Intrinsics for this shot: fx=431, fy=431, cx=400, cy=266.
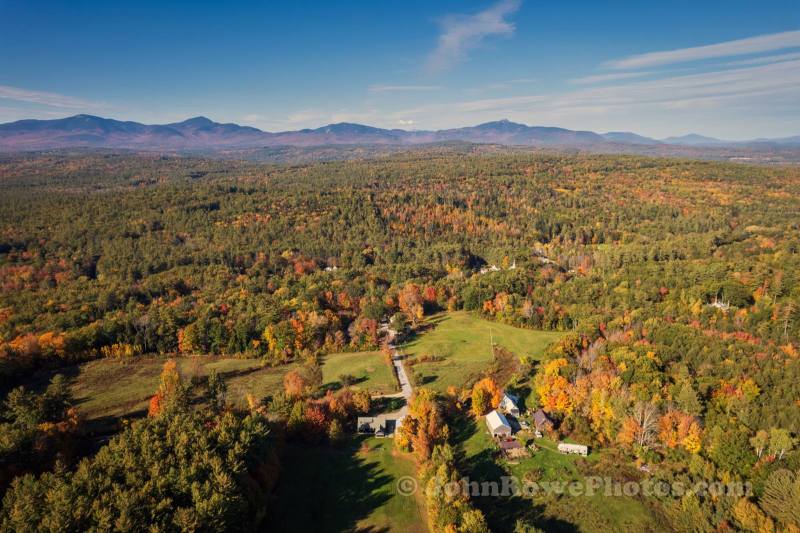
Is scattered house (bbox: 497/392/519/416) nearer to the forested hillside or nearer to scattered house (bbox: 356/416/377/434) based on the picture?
the forested hillside

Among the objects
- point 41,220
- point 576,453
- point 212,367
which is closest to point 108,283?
point 212,367

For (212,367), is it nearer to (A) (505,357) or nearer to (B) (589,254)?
(A) (505,357)

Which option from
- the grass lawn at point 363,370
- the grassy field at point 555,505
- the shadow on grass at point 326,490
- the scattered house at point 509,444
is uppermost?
the scattered house at point 509,444

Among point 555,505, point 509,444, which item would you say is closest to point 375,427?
point 509,444

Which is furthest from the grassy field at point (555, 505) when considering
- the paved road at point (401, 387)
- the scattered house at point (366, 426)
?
the scattered house at point (366, 426)

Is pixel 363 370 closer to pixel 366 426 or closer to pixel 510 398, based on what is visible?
Result: pixel 366 426

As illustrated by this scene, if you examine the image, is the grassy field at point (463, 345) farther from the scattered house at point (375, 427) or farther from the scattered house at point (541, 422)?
the scattered house at point (541, 422)
